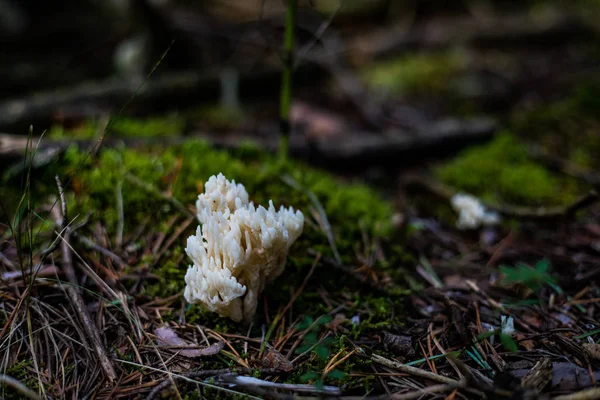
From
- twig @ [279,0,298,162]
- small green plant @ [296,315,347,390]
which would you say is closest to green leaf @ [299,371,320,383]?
small green plant @ [296,315,347,390]

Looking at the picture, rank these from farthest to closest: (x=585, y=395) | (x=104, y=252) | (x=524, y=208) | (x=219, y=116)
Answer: (x=219, y=116) → (x=524, y=208) → (x=104, y=252) → (x=585, y=395)

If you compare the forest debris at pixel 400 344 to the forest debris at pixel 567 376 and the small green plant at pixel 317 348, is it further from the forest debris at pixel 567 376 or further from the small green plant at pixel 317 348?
the forest debris at pixel 567 376

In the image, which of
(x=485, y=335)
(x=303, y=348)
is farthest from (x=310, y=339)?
(x=485, y=335)

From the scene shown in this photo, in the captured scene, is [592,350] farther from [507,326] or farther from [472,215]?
[472,215]

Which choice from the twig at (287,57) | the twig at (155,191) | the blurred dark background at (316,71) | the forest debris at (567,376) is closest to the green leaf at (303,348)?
the forest debris at (567,376)

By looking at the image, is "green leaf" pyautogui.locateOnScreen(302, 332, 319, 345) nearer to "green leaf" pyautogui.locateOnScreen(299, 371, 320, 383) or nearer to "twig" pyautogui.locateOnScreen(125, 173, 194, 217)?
"green leaf" pyautogui.locateOnScreen(299, 371, 320, 383)
